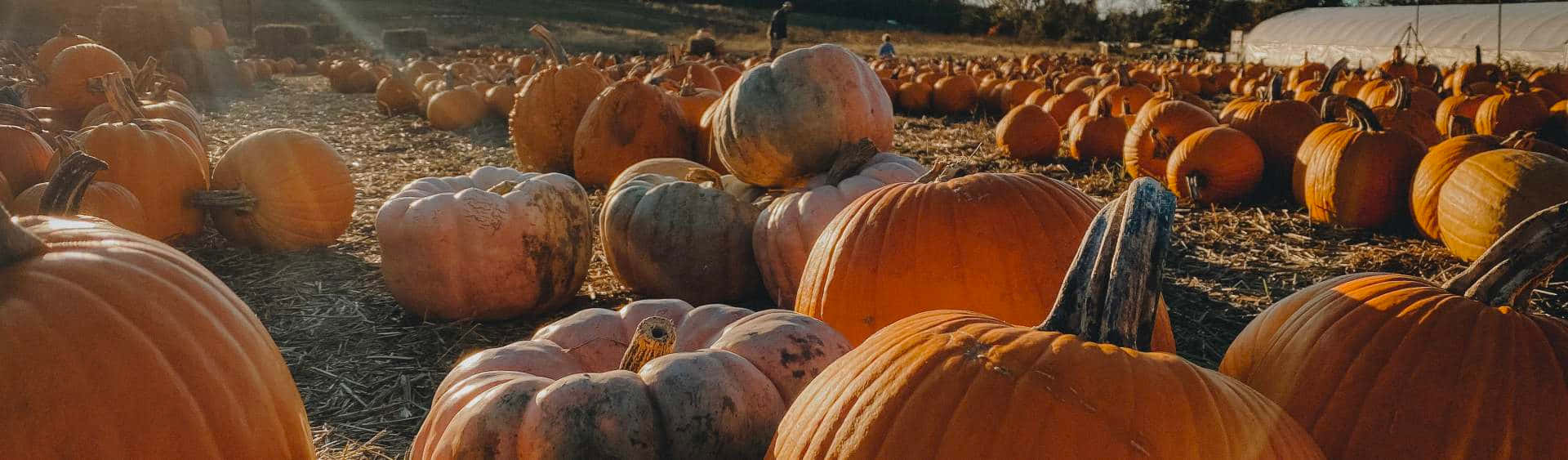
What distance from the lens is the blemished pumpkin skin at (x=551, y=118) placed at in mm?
8016

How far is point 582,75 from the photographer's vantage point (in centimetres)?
820

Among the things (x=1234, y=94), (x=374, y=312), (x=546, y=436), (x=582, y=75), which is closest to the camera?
(x=546, y=436)

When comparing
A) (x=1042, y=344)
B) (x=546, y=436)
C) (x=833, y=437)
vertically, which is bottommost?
(x=546, y=436)

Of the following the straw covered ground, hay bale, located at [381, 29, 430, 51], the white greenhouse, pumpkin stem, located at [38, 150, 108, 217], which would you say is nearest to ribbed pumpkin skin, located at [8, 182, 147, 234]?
the straw covered ground

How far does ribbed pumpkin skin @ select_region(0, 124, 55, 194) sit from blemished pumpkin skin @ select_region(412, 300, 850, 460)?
158 inches

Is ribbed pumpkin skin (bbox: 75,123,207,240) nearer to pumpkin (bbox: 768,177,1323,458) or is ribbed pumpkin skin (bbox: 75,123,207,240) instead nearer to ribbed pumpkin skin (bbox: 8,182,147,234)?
ribbed pumpkin skin (bbox: 8,182,147,234)

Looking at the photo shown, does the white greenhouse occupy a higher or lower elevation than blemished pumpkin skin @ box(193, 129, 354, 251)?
higher

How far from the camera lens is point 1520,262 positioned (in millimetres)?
1705

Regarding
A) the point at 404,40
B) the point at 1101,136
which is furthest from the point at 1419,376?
the point at 404,40

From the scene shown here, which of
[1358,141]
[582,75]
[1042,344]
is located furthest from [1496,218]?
[582,75]

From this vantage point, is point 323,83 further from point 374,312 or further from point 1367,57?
point 1367,57

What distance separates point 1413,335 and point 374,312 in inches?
162

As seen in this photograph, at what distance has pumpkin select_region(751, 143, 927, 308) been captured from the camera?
12.6 feet

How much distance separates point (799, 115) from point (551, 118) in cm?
413
